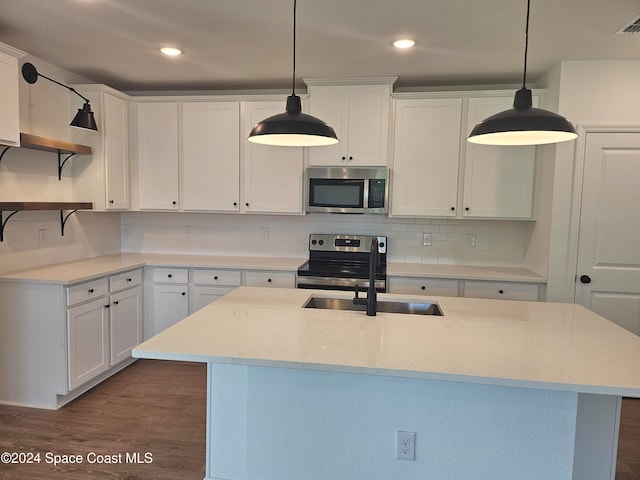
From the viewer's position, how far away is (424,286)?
3.35 meters

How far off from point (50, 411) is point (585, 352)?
10.3 ft

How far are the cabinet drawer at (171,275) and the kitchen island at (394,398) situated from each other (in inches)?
73.1

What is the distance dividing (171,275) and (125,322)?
530mm

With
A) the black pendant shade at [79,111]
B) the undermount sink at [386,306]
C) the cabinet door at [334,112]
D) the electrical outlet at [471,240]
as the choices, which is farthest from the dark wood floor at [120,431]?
the electrical outlet at [471,240]

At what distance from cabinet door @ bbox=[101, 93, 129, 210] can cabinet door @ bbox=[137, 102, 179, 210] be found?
0.12m

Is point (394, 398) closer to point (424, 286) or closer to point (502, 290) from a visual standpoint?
point (424, 286)

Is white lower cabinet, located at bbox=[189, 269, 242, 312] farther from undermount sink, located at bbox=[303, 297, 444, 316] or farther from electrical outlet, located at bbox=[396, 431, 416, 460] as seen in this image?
electrical outlet, located at bbox=[396, 431, 416, 460]

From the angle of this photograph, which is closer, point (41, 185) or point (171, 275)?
point (41, 185)

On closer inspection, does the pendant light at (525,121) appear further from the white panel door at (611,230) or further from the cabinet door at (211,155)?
the cabinet door at (211,155)

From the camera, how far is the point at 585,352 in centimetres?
155

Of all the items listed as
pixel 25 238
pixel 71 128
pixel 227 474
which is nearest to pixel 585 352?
pixel 227 474

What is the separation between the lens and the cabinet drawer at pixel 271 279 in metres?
3.50

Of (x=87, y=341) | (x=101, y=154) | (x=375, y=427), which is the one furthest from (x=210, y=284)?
(x=375, y=427)

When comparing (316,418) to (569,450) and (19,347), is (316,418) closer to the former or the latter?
(569,450)
